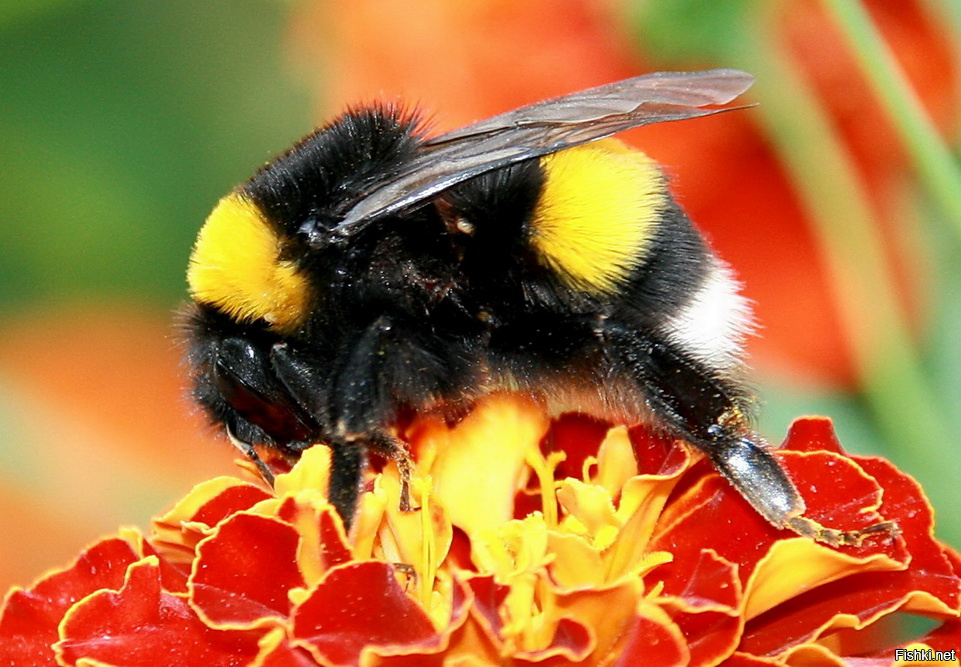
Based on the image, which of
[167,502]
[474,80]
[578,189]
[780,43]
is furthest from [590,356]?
[167,502]

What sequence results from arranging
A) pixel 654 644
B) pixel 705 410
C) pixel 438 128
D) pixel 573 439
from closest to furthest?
pixel 654 644, pixel 705 410, pixel 573 439, pixel 438 128

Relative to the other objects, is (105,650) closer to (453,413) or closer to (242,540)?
(242,540)

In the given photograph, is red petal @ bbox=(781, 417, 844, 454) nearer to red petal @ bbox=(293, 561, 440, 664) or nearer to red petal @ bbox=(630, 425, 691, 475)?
red petal @ bbox=(630, 425, 691, 475)

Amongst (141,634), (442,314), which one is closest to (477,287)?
(442,314)

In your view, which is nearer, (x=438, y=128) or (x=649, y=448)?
(x=649, y=448)

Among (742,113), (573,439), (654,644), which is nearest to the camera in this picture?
(654,644)

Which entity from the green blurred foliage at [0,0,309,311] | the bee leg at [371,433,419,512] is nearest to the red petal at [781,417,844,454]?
the bee leg at [371,433,419,512]

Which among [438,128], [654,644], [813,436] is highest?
[438,128]

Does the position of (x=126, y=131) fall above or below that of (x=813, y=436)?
above

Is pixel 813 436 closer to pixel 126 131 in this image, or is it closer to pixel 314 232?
pixel 314 232
